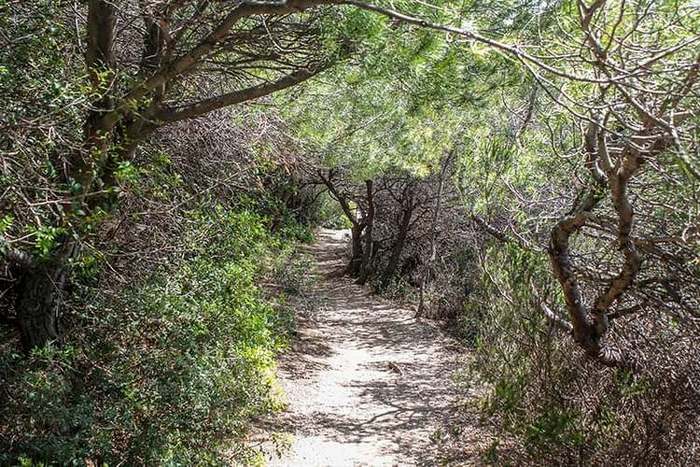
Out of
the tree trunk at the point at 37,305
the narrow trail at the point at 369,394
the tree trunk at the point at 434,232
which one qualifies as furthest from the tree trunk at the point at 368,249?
the tree trunk at the point at 37,305

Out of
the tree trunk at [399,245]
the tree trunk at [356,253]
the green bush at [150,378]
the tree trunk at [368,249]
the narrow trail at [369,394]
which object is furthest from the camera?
the tree trunk at [356,253]

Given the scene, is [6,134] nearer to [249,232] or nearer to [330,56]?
[330,56]

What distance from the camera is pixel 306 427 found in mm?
6824

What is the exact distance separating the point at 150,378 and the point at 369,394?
4.12 m

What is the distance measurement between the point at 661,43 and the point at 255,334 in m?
5.05

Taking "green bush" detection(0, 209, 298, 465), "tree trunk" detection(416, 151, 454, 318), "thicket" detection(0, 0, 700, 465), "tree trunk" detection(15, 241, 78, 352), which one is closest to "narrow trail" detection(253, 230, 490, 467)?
"tree trunk" detection(416, 151, 454, 318)

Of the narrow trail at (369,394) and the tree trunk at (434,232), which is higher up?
the tree trunk at (434,232)

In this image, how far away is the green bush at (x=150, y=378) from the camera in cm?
399

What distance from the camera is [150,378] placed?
15.7 ft

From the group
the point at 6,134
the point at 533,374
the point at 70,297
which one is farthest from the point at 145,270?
the point at 533,374

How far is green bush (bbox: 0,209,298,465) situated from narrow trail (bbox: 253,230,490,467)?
91cm

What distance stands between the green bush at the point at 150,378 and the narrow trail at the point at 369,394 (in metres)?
0.91

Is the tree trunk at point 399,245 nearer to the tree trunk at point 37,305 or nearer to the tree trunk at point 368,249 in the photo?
the tree trunk at point 368,249

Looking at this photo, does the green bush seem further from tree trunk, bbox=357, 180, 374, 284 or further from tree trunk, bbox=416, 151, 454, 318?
tree trunk, bbox=357, 180, 374, 284
